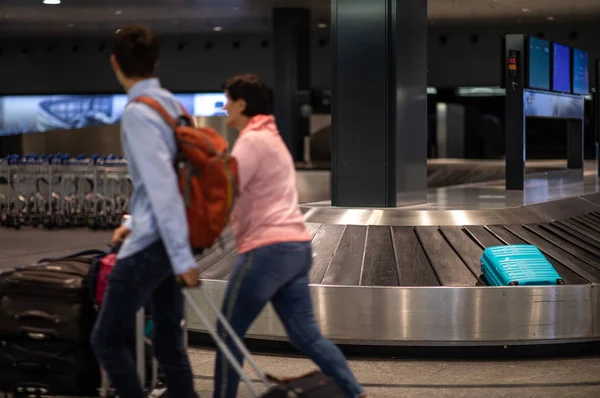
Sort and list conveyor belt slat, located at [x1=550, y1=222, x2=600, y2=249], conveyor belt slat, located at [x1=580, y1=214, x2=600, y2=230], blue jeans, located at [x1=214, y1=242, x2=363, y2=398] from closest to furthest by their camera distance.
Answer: blue jeans, located at [x1=214, y1=242, x2=363, y2=398]
conveyor belt slat, located at [x1=550, y1=222, x2=600, y2=249]
conveyor belt slat, located at [x1=580, y1=214, x2=600, y2=230]

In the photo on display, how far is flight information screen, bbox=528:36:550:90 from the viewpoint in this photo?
1080 centimetres

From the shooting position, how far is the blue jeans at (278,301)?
337cm

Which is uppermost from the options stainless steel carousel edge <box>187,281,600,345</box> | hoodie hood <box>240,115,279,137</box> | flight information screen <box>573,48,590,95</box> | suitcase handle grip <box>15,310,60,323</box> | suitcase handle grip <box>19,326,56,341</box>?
flight information screen <box>573,48,590,95</box>

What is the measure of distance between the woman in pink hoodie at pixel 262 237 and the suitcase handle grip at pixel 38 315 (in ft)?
2.10

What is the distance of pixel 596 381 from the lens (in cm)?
495

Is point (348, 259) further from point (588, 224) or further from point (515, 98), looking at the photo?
point (515, 98)

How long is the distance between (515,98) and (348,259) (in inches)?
207

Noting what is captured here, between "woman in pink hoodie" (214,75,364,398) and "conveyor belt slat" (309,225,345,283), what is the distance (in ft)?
7.42

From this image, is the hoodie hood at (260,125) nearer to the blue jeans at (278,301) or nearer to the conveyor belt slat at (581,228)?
the blue jeans at (278,301)

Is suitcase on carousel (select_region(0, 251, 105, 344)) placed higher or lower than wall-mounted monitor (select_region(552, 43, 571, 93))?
lower

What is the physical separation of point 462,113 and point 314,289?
21341mm

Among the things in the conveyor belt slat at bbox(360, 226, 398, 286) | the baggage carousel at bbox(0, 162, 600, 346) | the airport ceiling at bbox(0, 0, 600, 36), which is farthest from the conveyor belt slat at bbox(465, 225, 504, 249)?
the airport ceiling at bbox(0, 0, 600, 36)

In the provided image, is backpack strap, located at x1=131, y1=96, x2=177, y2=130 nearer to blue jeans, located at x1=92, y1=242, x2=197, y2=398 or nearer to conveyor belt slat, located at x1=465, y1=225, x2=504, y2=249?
blue jeans, located at x1=92, y1=242, x2=197, y2=398

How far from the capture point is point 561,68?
40.6 ft
